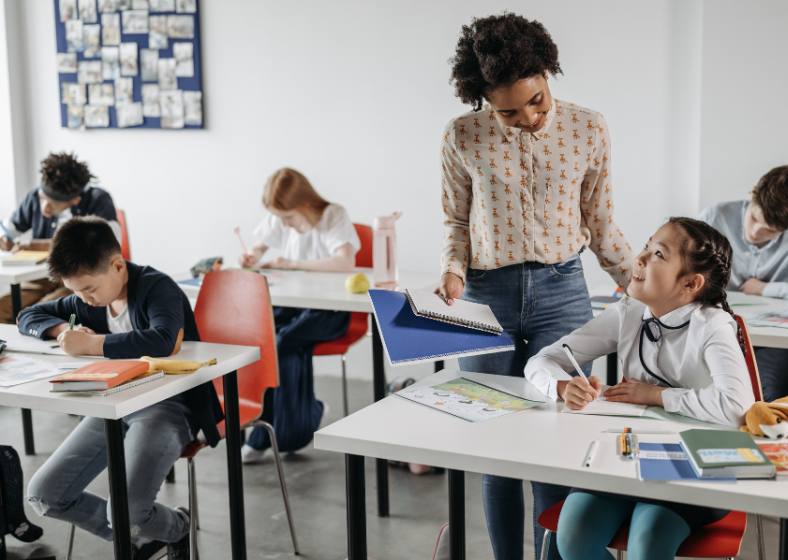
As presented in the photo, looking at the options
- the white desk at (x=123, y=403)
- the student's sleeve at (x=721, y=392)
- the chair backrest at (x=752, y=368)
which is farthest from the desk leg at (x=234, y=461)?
the chair backrest at (x=752, y=368)

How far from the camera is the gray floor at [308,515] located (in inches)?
88.1

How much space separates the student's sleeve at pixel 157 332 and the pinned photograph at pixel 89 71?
3044 millimetres

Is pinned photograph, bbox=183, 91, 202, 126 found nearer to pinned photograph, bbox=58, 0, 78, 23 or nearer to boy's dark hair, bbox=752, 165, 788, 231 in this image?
pinned photograph, bbox=58, 0, 78, 23

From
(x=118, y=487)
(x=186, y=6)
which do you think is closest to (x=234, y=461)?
(x=118, y=487)

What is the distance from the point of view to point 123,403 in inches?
60.5

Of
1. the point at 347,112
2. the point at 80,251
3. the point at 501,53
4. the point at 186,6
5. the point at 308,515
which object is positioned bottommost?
the point at 308,515

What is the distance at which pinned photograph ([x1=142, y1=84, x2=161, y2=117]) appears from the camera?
14.4ft

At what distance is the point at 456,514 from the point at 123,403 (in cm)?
73

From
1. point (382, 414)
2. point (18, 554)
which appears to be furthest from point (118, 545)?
point (18, 554)

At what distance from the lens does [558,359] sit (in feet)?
5.11

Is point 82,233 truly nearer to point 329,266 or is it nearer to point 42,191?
point 329,266

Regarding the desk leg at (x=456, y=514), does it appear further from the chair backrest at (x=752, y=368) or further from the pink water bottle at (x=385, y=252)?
the pink water bottle at (x=385, y=252)

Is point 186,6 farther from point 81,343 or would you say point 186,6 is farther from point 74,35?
point 81,343

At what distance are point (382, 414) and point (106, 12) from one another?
13.0 ft
